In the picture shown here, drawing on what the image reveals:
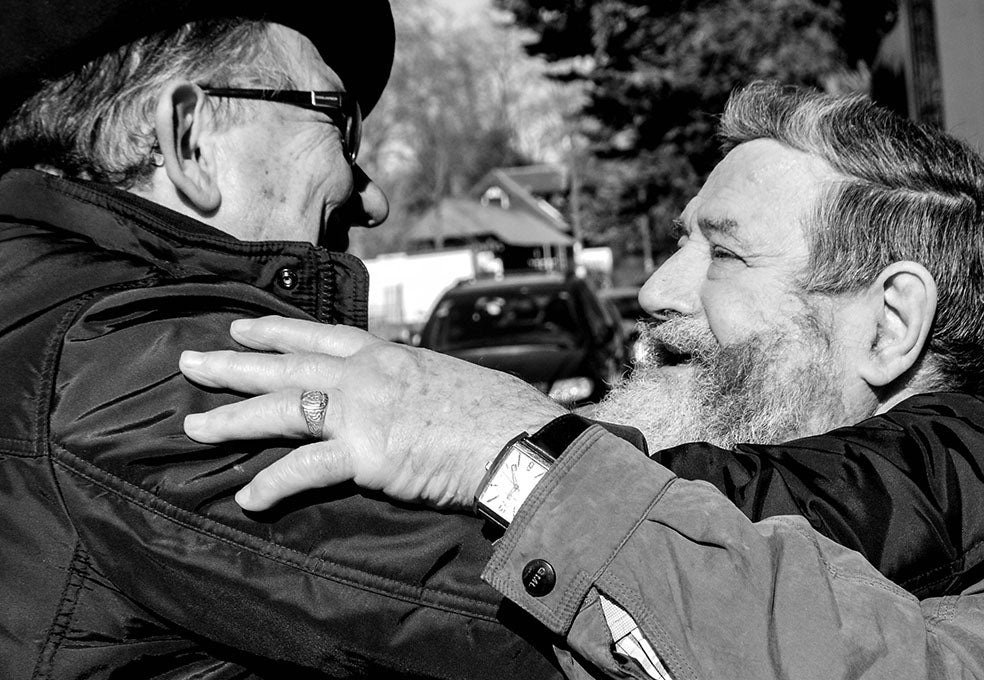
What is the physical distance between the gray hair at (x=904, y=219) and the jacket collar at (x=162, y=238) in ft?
3.87

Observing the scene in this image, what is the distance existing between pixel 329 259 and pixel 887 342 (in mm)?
1290

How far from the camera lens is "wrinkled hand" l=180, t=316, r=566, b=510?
1.32m

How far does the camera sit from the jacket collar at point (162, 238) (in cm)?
160

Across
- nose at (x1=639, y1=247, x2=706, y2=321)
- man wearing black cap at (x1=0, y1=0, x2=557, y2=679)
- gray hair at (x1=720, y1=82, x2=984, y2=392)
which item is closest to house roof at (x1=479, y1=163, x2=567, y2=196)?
nose at (x1=639, y1=247, x2=706, y2=321)

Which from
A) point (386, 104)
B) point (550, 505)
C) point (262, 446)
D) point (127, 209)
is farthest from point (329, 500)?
point (386, 104)

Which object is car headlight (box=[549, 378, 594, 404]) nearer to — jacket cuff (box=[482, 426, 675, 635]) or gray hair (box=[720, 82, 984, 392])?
gray hair (box=[720, 82, 984, 392])

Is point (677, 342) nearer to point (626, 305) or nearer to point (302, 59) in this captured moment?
point (302, 59)

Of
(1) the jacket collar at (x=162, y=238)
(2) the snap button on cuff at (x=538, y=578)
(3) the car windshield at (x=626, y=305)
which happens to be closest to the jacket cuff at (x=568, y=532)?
(2) the snap button on cuff at (x=538, y=578)

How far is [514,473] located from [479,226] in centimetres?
5709

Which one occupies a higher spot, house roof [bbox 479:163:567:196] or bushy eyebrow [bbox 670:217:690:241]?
bushy eyebrow [bbox 670:217:690:241]

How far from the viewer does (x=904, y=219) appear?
2.17 m

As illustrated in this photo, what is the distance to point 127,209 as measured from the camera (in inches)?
63.5

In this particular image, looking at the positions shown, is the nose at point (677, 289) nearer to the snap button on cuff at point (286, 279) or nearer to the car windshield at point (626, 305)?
the snap button on cuff at point (286, 279)

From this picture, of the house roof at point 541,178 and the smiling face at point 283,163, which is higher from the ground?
the smiling face at point 283,163
